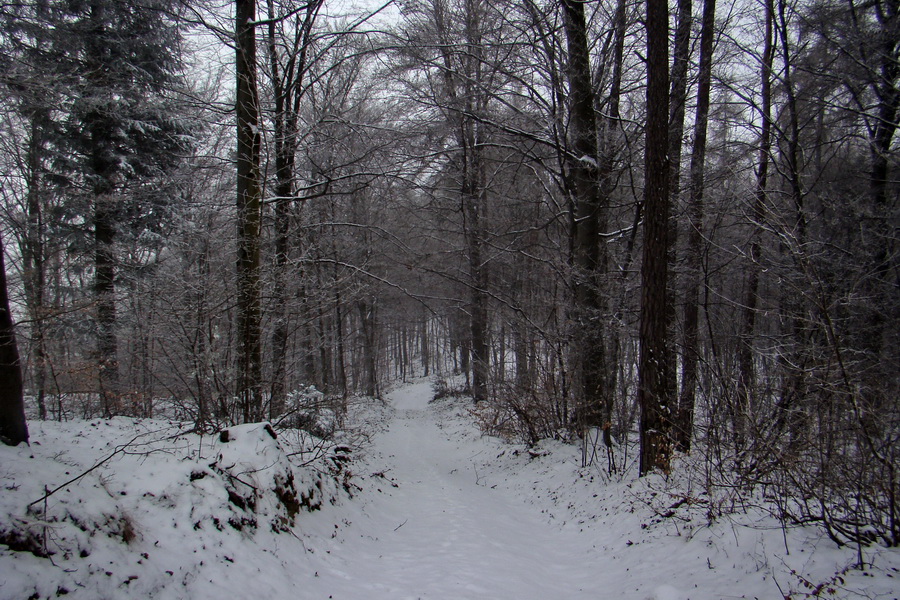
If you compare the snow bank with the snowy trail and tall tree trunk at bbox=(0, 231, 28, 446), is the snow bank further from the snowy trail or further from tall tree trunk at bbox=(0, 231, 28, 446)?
the snowy trail

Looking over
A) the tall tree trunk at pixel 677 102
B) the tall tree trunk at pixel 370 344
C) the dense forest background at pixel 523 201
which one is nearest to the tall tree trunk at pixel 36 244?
the dense forest background at pixel 523 201

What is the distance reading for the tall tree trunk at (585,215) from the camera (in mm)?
8555

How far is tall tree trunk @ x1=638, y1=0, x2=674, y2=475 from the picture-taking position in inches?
243

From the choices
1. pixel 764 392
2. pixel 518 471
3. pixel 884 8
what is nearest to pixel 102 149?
pixel 518 471

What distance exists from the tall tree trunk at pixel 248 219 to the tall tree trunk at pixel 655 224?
18.1ft

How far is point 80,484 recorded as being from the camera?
10.8 ft

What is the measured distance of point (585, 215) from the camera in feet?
30.3

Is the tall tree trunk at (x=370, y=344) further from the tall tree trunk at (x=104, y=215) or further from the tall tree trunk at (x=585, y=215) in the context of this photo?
the tall tree trunk at (x=585, y=215)

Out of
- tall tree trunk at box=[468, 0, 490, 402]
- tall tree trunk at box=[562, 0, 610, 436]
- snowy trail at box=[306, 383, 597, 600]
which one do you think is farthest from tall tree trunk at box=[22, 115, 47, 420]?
tall tree trunk at box=[562, 0, 610, 436]

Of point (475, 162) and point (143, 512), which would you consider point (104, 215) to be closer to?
point (475, 162)

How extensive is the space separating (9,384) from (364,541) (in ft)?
12.7

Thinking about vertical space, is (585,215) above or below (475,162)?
below

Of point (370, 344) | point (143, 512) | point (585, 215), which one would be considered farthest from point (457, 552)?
point (370, 344)

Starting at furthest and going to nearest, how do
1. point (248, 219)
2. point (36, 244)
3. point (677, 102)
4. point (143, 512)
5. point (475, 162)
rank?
point (36, 244)
point (475, 162)
point (677, 102)
point (248, 219)
point (143, 512)
